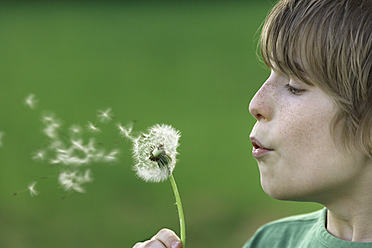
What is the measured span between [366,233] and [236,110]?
3.96 metres

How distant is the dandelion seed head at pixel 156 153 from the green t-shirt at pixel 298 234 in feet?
1.06

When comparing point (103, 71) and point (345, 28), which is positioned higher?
point (103, 71)

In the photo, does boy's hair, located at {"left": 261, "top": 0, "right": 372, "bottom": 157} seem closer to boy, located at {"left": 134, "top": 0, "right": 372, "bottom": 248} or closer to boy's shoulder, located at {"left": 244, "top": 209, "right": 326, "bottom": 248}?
boy, located at {"left": 134, "top": 0, "right": 372, "bottom": 248}

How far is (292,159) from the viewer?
1038 mm

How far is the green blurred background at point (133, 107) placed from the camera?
133 inches

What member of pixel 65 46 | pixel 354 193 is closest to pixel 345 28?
pixel 354 193

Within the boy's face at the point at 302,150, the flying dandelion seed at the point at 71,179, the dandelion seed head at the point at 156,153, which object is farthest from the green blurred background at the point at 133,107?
the boy's face at the point at 302,150

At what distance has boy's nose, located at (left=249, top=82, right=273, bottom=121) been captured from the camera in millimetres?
1057

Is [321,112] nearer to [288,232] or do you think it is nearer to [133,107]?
[288,232]

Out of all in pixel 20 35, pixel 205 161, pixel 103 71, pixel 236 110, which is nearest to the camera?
pixel 205 161

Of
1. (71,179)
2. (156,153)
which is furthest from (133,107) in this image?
(156,153)

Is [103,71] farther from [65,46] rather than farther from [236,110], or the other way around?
[236,110]

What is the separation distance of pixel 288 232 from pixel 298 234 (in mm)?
31

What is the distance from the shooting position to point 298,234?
1280mm
